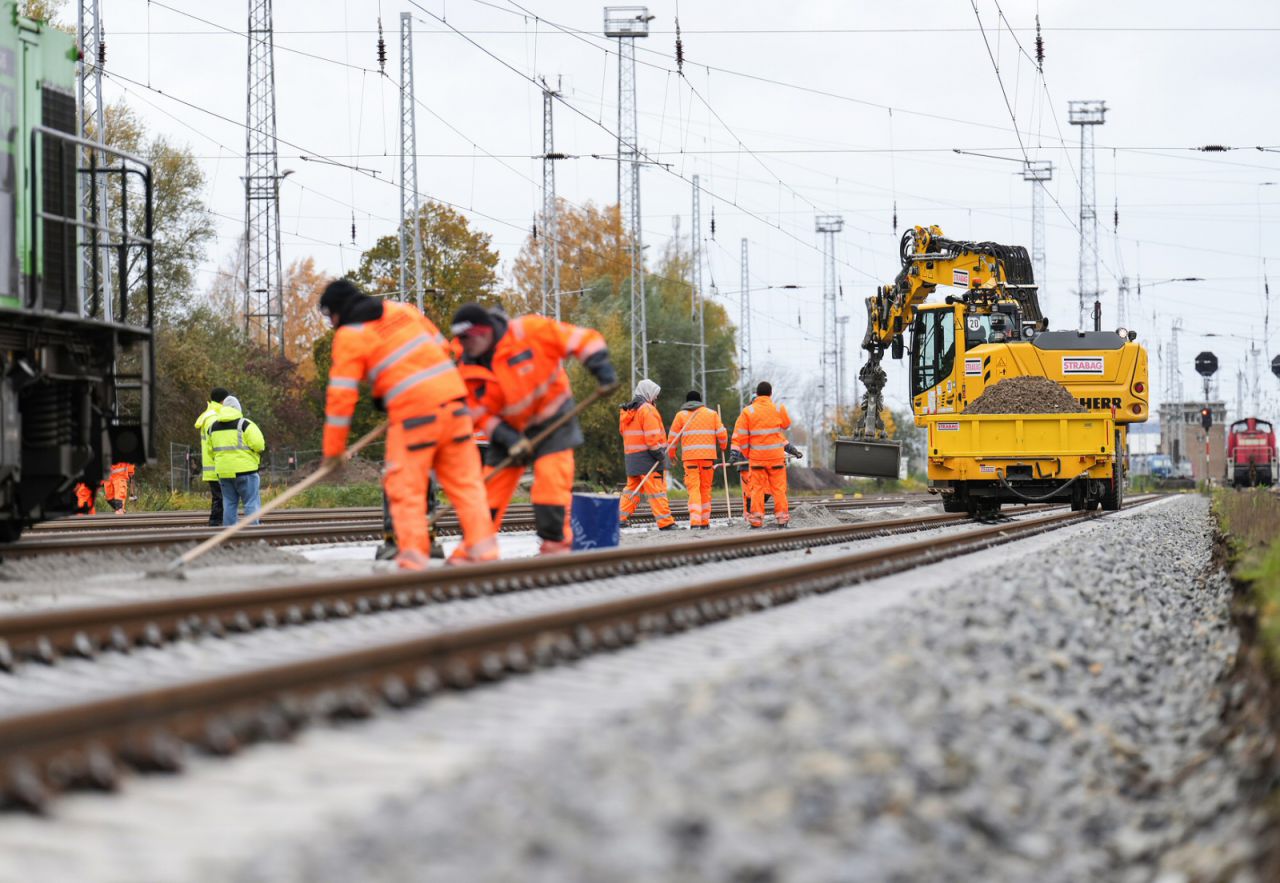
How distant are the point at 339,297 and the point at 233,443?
732cm

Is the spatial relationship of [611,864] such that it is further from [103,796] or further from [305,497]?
[305,497]

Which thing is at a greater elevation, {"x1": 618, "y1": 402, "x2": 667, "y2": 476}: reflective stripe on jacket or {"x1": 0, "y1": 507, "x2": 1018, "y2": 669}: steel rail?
{"x1": 618, "y1": 402, "x2": 667, "y2": 476}: reflective stripe on jacket

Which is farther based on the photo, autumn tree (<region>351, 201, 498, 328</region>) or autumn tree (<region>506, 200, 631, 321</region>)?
autumn tree (<region>506, 200, 631, 321</region>)

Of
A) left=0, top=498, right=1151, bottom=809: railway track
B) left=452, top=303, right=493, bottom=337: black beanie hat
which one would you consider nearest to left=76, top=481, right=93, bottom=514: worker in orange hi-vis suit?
left=452, top=303, right=493, bottom=337: black beanie hat

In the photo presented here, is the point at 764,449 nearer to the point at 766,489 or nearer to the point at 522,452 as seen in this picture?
the point at 766,489

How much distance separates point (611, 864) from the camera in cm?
321

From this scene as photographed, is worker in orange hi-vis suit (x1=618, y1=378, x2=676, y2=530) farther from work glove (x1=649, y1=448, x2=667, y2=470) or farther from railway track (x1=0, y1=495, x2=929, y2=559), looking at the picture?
railway track (x1=0, y1=495, x2=929, y2=559)

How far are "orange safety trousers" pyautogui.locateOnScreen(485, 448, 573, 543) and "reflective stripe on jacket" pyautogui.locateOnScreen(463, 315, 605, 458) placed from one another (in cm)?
10

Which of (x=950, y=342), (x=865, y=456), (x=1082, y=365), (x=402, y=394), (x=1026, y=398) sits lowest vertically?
(x=865, y=456)

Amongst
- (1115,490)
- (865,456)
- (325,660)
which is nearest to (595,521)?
(325,660)

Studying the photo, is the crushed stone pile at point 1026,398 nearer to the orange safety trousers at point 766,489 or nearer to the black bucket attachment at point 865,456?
the black bucket attachment at point 865,456

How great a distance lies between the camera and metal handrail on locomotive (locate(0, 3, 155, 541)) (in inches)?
390

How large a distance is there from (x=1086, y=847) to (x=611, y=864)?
68.3 inches

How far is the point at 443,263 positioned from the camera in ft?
218
